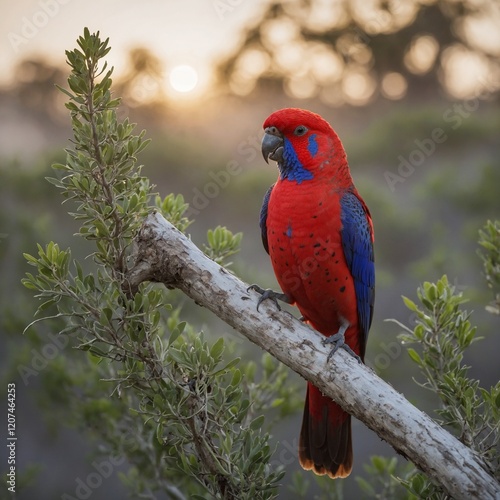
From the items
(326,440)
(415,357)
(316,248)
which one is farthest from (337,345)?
(326,440)

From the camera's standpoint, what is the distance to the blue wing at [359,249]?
2383mm

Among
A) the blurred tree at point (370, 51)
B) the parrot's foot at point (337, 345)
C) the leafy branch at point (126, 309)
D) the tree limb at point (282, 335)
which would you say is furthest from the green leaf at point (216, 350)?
the blurred tree at point (370, 51)

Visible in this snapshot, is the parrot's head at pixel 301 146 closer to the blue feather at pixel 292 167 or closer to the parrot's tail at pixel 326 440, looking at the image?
the blue feather at pixel 292 167

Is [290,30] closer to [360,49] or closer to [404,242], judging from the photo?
[360,49]

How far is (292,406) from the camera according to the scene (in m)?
2.82

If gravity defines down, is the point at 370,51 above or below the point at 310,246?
above

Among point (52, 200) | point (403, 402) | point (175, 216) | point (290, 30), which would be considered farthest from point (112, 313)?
point (290, 30)

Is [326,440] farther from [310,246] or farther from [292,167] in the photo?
Result: [292,167]

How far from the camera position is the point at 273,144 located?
242 cm

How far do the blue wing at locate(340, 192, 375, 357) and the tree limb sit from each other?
47cm

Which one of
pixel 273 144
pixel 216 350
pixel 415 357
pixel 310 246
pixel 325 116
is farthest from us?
pixel 325 116

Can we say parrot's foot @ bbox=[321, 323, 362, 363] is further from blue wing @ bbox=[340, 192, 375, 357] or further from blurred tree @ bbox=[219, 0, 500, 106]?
blurred tree @ bbox=[219, 0, 500, 106]

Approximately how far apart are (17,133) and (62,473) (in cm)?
330

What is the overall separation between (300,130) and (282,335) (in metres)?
0.85
